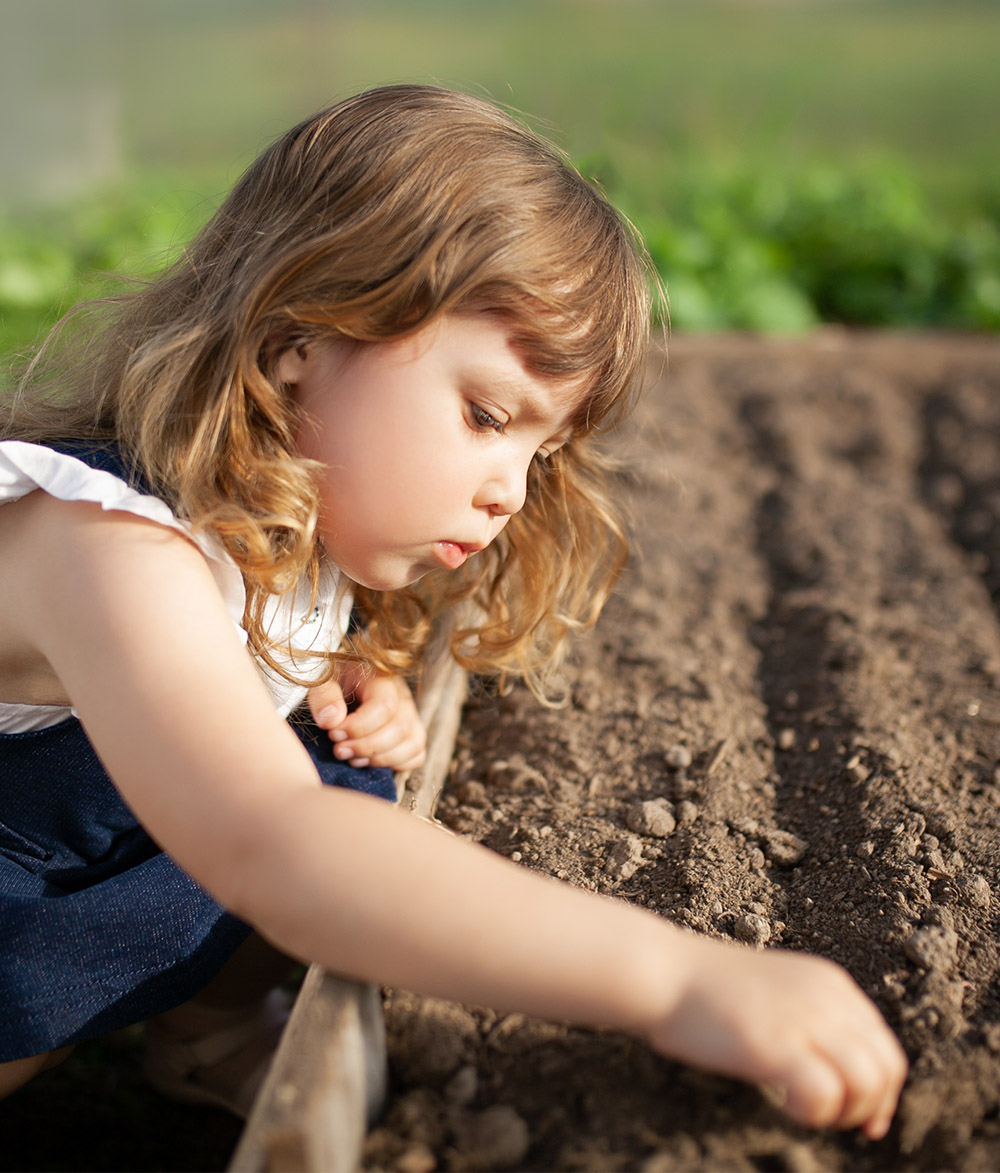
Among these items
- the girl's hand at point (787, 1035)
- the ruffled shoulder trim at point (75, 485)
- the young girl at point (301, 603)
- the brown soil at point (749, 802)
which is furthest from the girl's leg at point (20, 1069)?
the girl's hand at point (787, 1035)

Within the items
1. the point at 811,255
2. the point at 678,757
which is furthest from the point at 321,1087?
the point at 811,255

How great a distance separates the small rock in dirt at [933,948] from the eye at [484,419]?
2.37 feet

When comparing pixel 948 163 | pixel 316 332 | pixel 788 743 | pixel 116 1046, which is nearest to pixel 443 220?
pixel 316 332

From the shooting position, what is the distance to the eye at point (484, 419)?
3.84 ft

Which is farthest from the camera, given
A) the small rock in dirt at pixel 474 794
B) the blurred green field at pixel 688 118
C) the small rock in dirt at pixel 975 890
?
the blurred green field at pixel 688 118

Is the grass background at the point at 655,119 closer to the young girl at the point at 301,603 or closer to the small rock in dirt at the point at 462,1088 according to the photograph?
the young girl at the point at 301,603

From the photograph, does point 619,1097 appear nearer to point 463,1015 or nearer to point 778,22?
point 463,1015

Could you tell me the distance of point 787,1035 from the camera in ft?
2.82

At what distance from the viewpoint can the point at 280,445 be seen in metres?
1.20

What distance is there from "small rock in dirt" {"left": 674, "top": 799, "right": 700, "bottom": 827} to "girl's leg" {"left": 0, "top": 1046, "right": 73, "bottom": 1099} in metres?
0.81

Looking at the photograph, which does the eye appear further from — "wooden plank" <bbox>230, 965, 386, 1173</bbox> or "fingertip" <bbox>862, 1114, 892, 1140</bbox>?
"fingertip" <bbox>862, 1114, 892, 1140</bbox>

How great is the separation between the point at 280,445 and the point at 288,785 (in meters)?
0.44

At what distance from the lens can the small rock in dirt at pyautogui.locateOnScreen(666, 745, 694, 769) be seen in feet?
5.34

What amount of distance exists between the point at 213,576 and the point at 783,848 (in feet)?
2.68
